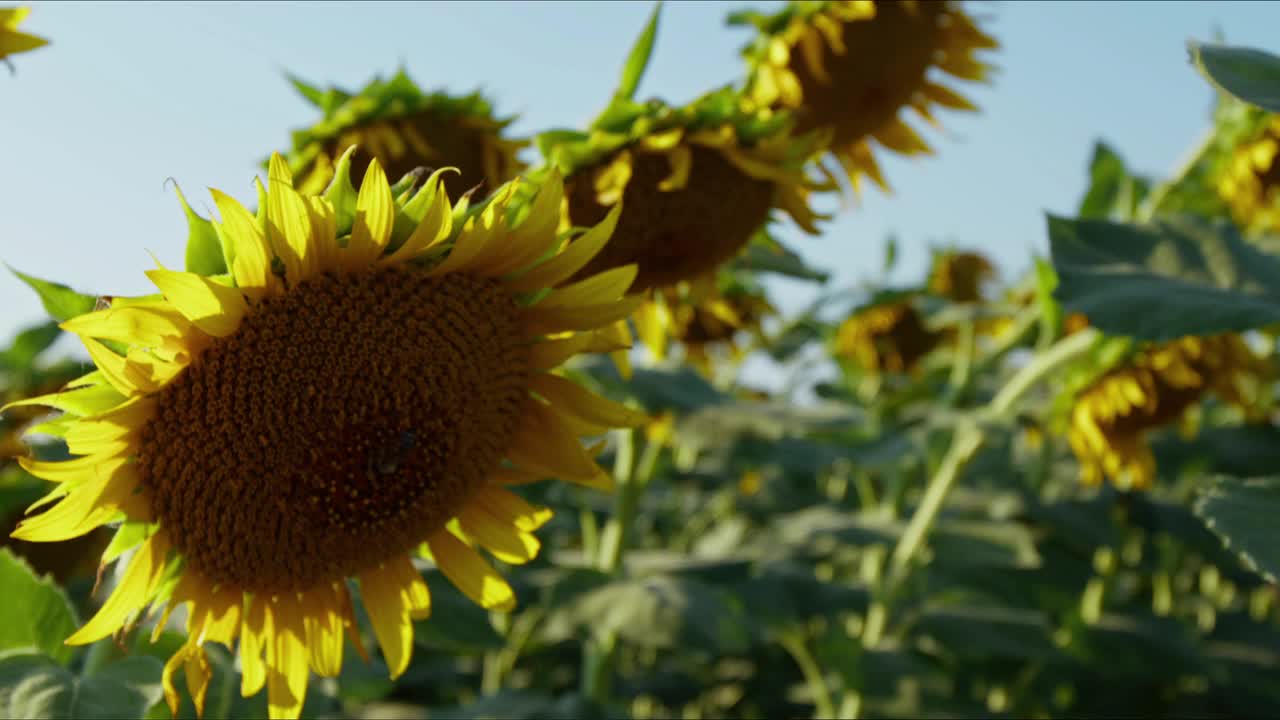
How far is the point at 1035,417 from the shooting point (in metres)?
3.51

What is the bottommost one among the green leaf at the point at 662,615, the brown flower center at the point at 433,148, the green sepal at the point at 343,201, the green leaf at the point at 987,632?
the green leaf at the point at 987,632

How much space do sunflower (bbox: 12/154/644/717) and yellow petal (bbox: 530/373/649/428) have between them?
1.1 inches

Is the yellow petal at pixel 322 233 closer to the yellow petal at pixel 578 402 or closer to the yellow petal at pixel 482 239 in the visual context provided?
the yellow petal at pixel 482 239

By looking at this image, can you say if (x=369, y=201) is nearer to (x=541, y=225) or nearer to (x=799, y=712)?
(x=541, y=225)

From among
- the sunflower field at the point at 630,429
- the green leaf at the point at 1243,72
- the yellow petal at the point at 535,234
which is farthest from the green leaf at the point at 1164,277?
the yellow petal at the point at 535,234

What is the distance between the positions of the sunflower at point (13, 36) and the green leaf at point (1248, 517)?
1.82 metres

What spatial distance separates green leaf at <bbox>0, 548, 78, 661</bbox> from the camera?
1.70 metres

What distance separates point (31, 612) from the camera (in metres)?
1.70

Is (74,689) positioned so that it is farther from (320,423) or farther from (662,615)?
(662,615)

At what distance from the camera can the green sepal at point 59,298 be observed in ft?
4.65

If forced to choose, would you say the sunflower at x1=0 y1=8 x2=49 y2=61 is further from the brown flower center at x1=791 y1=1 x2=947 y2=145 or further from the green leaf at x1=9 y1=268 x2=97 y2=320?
the brown flower center at x1=791 y1=1 x2=947 y2=145

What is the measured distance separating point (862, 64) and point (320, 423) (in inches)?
67.0

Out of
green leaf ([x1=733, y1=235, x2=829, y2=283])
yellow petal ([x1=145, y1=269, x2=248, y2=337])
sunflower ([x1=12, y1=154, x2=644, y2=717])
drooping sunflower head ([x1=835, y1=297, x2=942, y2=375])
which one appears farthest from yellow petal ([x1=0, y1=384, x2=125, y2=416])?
drooping sunflower head ([x1=835, y1=297, x2=942, y2=375])

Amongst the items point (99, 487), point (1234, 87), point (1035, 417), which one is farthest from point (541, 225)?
point (1035, 417)
